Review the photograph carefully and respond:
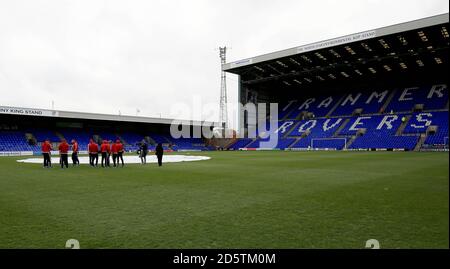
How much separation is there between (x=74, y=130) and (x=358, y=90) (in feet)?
166

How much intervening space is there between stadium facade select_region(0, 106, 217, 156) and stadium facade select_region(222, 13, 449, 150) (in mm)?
13027

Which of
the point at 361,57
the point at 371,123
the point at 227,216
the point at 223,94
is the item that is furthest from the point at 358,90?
the point at 227,216

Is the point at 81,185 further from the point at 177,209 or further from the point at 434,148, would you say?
the point at 434,148

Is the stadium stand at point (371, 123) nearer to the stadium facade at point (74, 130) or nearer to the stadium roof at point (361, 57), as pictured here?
the stadium roof at point (361, 57)

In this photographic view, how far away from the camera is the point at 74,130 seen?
51.8 metres

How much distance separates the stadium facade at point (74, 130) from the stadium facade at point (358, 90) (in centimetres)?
1303

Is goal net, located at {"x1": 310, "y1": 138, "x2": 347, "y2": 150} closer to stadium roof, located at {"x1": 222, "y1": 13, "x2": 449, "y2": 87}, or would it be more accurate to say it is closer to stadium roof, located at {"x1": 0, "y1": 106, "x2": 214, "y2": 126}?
stadium roof, located at {"x1": 222, "y1": 13, "x2": 449, "y2": 87}

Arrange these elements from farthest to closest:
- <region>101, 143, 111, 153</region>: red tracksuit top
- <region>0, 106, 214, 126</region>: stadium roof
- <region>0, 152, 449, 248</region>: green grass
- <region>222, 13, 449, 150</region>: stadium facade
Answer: <region>0, 106, 214, 126</region>: stadium roof
<region>222, 13, 449, 150</region>: stadium facade
<region>101, 143, 111, 153</region>: red tracksuit top
<region>0, 152, 449, 248</region>: green grass

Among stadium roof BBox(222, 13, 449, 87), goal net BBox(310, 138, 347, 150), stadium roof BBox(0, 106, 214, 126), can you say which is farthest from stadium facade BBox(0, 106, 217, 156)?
goal net BBox(310, 138, 347, 150)

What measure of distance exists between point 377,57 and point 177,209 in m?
44.3

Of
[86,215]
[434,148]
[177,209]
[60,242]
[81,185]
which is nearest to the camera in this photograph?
[60,242]

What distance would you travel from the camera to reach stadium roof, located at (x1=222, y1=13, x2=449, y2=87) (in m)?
34.7
